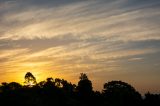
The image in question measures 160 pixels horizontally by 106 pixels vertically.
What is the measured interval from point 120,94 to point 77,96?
23.7 metres

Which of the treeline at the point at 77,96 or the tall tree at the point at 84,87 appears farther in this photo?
the tall tree at the point at 84,87

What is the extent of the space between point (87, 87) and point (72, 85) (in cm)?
1475

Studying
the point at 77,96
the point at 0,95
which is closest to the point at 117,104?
the point at 77,96

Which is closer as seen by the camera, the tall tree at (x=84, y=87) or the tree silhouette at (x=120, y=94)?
the tree silhouette at (x=120, y=94)

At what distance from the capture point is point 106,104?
13538 centimetres

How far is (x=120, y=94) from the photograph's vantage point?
141000 millimetres

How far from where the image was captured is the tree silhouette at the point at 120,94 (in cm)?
13738

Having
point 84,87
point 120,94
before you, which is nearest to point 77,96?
point 84,87

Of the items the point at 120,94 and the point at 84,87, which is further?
the point at 84,87

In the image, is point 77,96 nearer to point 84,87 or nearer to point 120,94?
point 84,87

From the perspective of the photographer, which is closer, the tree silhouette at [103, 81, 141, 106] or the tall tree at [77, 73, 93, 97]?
the tree silhouette at [103, 81, 141, 106]

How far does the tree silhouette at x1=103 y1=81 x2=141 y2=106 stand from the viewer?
137m

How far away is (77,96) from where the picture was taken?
15850cm

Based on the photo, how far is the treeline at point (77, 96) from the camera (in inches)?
5079
